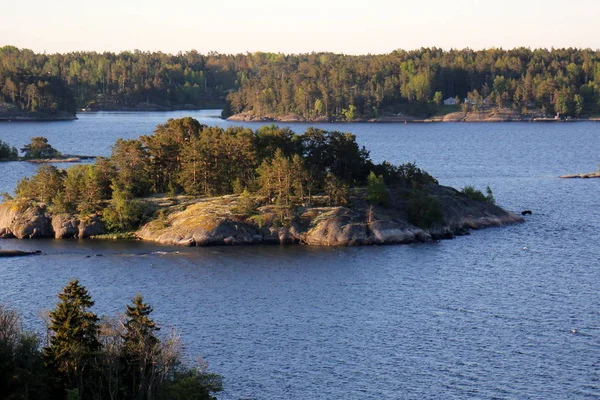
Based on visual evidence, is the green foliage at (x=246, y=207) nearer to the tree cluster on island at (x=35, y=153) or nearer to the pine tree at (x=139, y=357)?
the pine tree at (x=139, y=357)

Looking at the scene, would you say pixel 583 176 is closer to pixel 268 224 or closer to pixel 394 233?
pixel 394 233

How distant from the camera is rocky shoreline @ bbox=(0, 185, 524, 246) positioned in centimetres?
9756

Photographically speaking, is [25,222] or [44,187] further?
[44,187]

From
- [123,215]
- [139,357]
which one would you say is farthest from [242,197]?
[139,357]

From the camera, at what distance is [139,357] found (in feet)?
162

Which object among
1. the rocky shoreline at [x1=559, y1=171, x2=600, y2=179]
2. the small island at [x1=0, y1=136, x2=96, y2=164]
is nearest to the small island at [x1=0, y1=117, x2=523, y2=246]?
the rocky shoreline at [x1=559, y1=171, x2=600, y2=179]

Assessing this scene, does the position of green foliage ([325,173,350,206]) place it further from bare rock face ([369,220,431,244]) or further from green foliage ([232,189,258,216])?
green foliage ([232,189,258,216])

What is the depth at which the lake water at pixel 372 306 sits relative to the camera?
58.6m

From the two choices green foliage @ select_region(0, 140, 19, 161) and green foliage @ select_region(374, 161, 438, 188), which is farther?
green foliage @ select_region(0, 140, 19, 161)

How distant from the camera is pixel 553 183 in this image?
14500 cm

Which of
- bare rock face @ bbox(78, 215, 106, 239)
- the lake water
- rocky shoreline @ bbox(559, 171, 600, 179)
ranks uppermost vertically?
rocky shoreline @ bbox(559, 171, 600, 179)

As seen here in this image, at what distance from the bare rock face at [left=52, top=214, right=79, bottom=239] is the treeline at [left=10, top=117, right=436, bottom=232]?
1.73 metres

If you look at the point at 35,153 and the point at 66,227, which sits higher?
the point at 35,153

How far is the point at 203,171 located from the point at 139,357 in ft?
199
